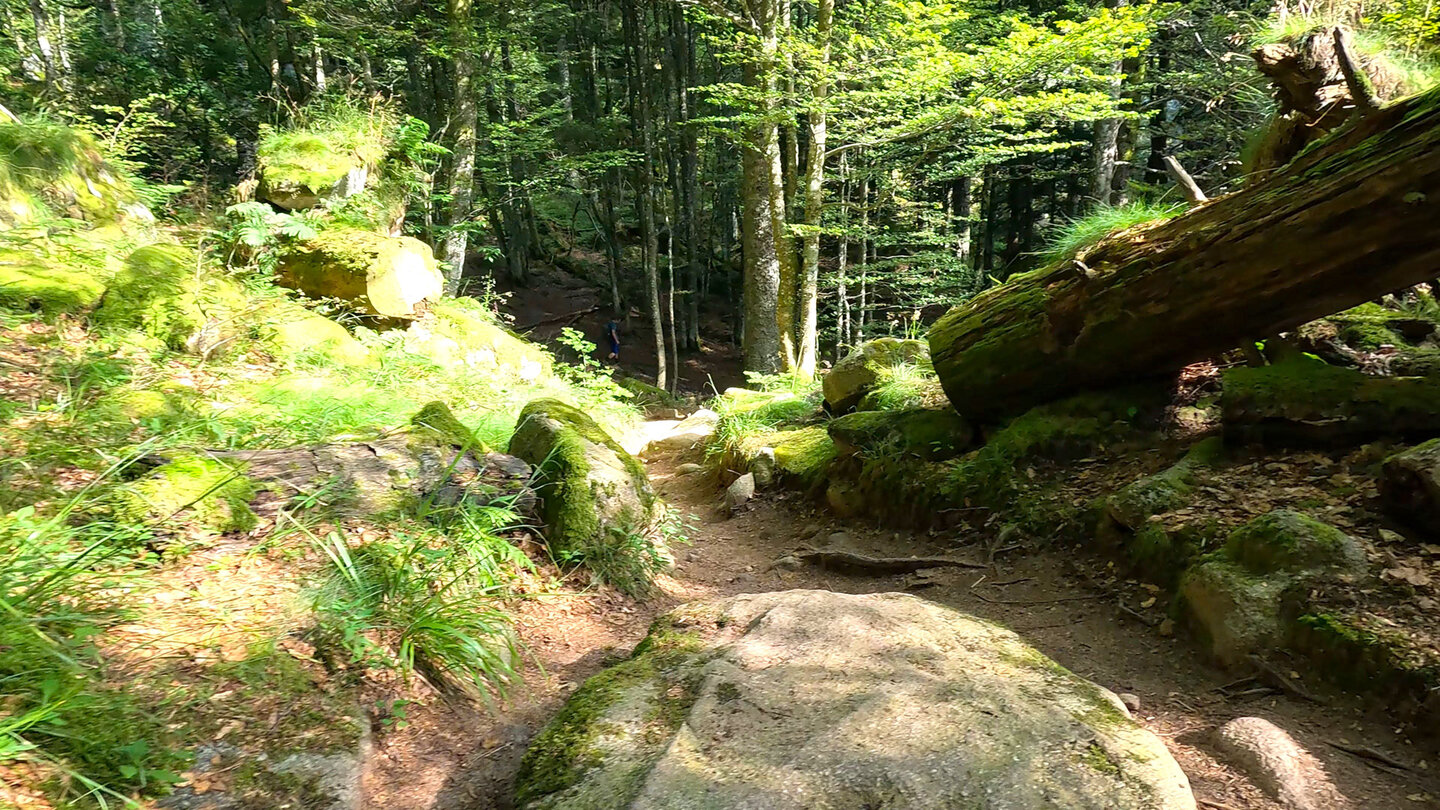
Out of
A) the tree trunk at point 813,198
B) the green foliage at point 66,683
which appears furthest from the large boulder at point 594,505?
the tree trunk at point 813,198

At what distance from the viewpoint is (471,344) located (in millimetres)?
8719

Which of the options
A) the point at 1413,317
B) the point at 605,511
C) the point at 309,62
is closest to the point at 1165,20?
the point at 1413,317

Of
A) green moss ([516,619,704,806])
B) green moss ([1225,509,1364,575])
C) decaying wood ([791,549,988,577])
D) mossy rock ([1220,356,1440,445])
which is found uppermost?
mossy rock ([1220,356,1440,445])

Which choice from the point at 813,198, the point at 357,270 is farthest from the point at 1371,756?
the point at 813,198

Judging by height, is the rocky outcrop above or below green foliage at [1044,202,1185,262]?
below

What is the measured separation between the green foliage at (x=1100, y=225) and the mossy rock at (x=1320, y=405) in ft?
4.37

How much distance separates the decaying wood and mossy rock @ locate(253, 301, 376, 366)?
15.7ft

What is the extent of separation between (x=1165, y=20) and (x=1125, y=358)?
350 inches

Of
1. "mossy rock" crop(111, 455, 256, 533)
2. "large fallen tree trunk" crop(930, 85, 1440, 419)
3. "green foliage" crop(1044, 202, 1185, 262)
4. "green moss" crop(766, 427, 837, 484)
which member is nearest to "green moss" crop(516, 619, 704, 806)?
"mossy rock" crop(111, 455, 256, 533)

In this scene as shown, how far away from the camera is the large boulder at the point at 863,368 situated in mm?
6566

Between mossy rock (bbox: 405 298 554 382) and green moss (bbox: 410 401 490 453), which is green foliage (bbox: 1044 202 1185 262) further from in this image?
mossy rock (bbox: 405 298 554 382)

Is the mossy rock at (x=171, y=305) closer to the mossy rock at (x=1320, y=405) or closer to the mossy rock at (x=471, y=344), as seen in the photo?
the mossy rock at (x=471, y=344)

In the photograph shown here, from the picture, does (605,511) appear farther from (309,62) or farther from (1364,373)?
(309,62)

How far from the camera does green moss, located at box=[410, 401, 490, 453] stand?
414cm
